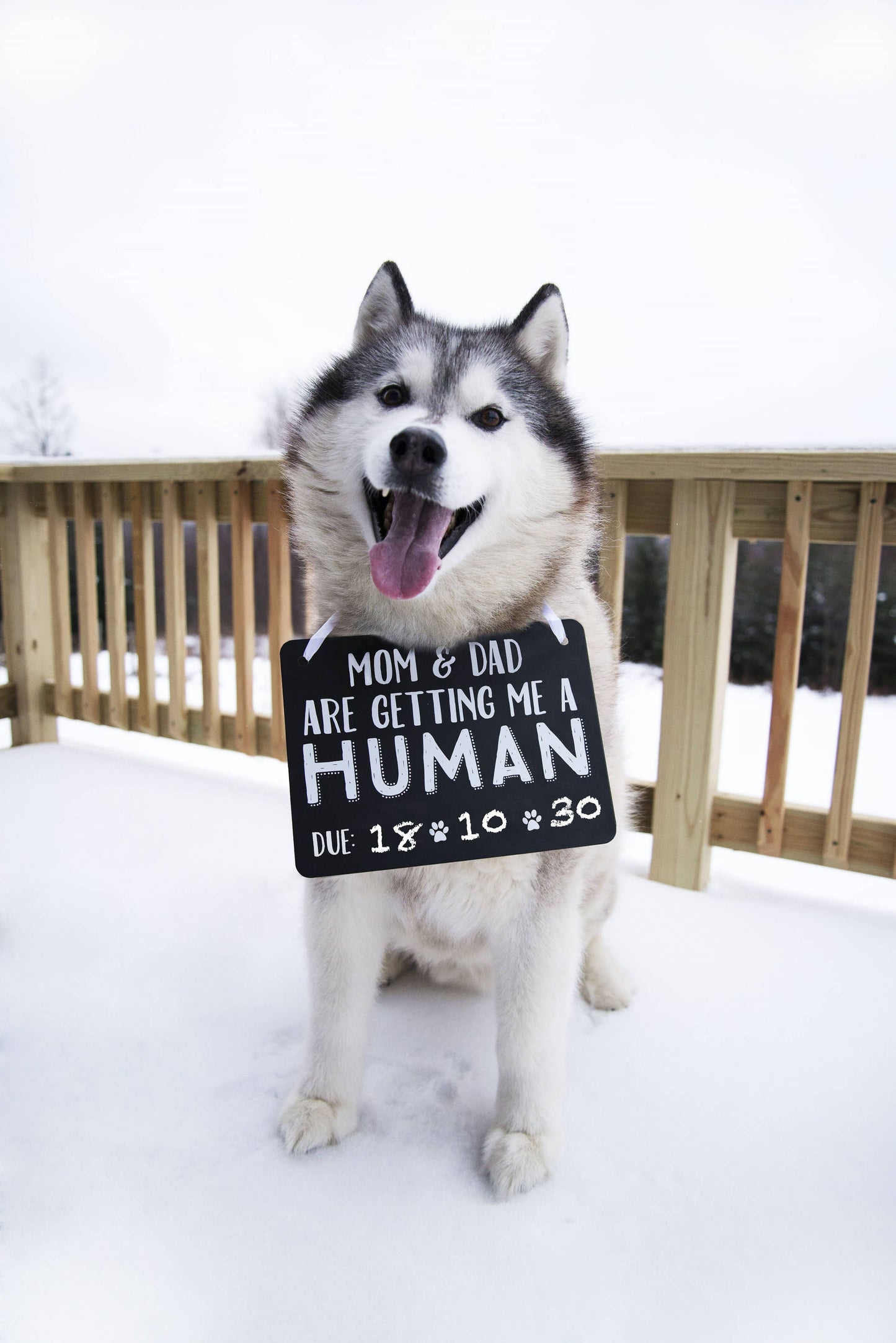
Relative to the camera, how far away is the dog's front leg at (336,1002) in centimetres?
108

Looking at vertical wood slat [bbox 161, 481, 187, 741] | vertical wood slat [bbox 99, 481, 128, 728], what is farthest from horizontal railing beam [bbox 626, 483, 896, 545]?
vertical wood slat [bbox 99, 481, 128, 728]

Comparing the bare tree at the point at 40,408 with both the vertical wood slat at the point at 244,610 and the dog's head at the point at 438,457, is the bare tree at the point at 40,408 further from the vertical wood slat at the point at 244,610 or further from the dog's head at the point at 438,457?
the dog's head at the point at 438,457

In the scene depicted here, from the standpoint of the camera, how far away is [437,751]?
103cm

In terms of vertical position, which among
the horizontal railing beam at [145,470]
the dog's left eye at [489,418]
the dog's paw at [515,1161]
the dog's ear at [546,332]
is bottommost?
the dog's paw at [515,1161]

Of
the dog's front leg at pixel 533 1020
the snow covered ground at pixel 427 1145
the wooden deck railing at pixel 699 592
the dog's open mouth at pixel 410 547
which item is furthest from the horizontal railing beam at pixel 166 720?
the dog's open mouth at pixel 410 547

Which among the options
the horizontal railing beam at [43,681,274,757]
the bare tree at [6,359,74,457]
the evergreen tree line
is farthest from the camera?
the bare tree at [6,359,74,457]

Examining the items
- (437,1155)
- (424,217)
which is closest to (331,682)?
(437,1155)

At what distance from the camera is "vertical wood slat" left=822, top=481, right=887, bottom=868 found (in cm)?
178

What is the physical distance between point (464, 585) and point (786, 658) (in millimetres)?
1284

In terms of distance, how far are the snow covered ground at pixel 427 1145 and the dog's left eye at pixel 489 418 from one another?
1.11 m

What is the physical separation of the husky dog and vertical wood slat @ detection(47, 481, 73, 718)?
2.42m

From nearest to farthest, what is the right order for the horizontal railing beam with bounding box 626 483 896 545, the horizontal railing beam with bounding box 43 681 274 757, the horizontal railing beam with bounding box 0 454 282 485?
the horizontal railing beam with bounding box 626 483 896 545, the horizontal railing beam with bounding box 0 454 282 485, the horizontal railing beam with bounding box 43 681 274 757

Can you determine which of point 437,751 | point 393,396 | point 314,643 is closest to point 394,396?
point 393,396

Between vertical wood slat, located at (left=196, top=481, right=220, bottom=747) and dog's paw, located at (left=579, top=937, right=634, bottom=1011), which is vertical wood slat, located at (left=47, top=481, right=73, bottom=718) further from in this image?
dog's paw, located at (left=579, top=937, right=634, bottom=1011)
